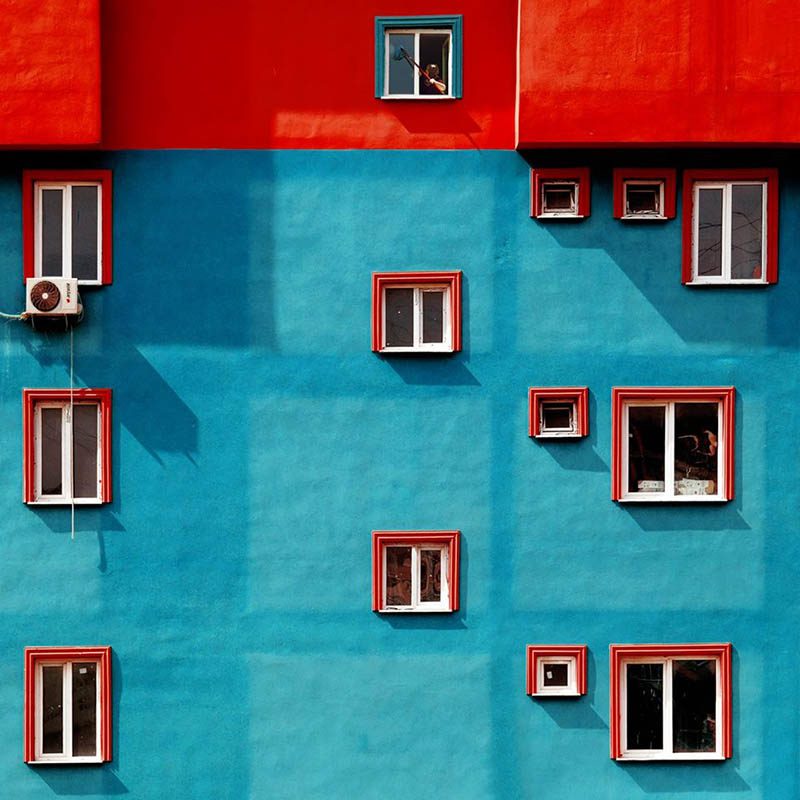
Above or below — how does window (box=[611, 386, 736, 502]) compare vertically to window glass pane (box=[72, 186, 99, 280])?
below

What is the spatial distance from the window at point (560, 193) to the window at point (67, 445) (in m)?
5.81

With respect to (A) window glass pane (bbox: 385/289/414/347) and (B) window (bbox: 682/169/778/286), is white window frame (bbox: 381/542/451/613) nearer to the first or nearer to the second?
(A) window glass pane (bbox: 385/289/414/347)

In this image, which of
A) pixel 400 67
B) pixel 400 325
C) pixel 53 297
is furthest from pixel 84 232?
pixel 400 67

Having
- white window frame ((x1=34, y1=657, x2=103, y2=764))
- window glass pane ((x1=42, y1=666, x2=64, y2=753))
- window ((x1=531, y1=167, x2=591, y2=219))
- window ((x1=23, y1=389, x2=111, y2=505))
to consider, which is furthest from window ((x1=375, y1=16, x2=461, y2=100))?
window glass pane ((x1=42, y1=666, x2=64, y2=753))

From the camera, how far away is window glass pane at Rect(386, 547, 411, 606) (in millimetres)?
13266

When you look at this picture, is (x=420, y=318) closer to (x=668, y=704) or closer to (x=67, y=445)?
(x=67, y=445)

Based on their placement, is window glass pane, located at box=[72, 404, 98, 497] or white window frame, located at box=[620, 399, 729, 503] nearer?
white window frame, located at box=[620, 399, 729, 503]

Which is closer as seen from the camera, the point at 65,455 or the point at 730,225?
the point at 65,455

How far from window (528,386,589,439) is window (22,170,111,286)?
5.47 metres

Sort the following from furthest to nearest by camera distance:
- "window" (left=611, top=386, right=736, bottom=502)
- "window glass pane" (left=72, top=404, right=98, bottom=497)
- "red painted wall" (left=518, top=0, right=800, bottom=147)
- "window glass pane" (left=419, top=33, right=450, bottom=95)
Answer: "window glass pane" (left=419, top=33, right=450, bottom=95) < "window glass pane" (left=72, top=404, right=98, bottom=497) < "window" (left=611, top=386, right=736, bottom=502) < "red painted wall" (left=518, top=0, right=800, bottom=147)

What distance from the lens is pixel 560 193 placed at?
13.4 meters

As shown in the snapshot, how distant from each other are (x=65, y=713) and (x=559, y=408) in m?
7.16

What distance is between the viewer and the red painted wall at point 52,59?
42.2 ft

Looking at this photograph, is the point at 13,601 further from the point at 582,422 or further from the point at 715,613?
the point at 715,613
